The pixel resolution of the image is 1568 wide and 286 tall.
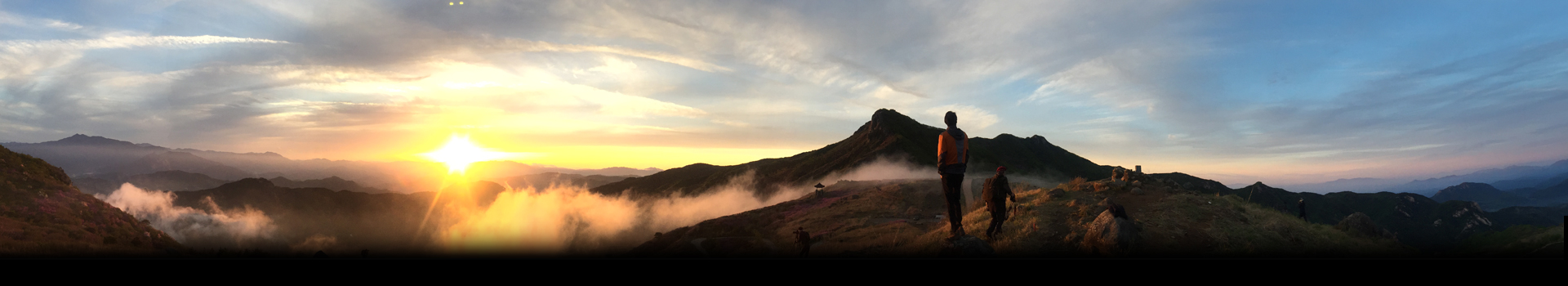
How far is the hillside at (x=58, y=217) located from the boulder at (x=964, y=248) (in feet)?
88.4

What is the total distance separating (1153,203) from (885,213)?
13716 millimetres

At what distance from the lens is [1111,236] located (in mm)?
12109

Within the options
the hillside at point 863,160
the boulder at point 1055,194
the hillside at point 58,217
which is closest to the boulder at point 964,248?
the boulder at point 1055,194

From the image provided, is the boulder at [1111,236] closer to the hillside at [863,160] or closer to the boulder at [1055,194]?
the boulder at [1055,194]

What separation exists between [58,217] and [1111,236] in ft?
128

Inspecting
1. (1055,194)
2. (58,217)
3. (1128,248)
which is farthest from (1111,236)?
(58,217)

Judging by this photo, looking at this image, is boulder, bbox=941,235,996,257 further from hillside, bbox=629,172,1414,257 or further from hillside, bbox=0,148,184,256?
hillside, bbox=0,148,184,256

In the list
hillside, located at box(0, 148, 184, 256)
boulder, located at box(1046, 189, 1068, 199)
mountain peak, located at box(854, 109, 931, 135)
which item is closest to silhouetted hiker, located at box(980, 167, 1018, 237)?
boulder, located at box(1046, 189, 1068, 199)

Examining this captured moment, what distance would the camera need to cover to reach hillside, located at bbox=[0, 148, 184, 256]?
18.7 m

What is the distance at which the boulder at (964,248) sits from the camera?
10914 mm

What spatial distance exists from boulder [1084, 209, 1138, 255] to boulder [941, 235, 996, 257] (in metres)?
2.88

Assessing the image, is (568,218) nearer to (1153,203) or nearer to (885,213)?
(885,213)

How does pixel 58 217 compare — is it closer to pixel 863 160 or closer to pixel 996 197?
pixel 996 197

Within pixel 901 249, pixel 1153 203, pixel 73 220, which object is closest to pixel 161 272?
pixel 901 249
